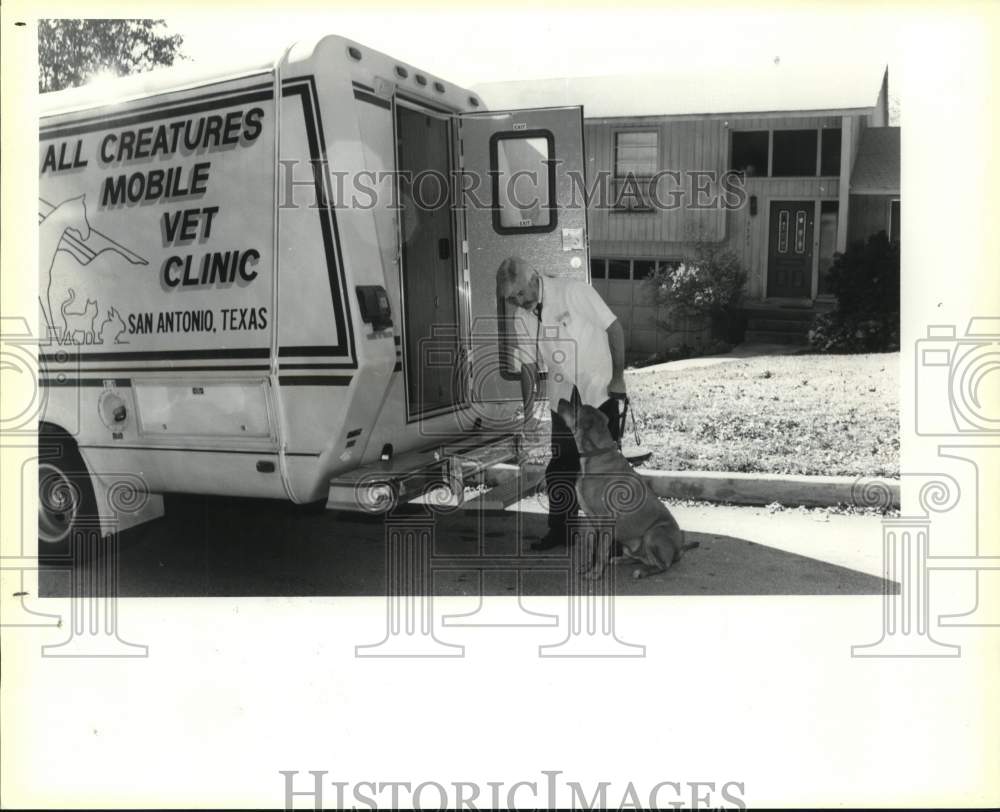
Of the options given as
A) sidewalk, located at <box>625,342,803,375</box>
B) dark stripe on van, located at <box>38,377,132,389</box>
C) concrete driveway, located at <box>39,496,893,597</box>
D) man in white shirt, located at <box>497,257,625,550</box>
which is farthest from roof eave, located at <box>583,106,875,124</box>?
dark stripe on van, located at <box>38,377,132,389</box>

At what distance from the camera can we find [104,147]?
5117 mm

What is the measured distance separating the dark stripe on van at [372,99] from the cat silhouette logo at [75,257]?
1.43 m

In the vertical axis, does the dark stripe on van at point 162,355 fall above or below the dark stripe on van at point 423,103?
below

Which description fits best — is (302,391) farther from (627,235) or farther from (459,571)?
(627,235)

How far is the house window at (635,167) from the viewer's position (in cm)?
606

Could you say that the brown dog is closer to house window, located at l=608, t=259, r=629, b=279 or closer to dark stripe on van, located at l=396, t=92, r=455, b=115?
house window, located at l=608, t=259, r=629, b=279

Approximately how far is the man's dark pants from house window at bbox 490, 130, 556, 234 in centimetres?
115

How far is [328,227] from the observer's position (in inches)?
183

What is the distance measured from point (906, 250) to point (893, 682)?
197 cm

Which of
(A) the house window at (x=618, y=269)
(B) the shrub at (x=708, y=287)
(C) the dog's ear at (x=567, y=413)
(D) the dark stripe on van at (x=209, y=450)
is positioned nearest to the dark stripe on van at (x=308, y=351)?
(D) the dark stripe on van at (x=209, y=450)

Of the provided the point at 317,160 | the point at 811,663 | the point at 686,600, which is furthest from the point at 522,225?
the point at 811,663

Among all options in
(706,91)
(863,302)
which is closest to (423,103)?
(706,91)

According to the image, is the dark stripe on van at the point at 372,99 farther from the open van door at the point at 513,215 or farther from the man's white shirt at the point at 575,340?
the man's white shirt at the point at 575,340

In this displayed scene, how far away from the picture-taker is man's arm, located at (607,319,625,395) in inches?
216
